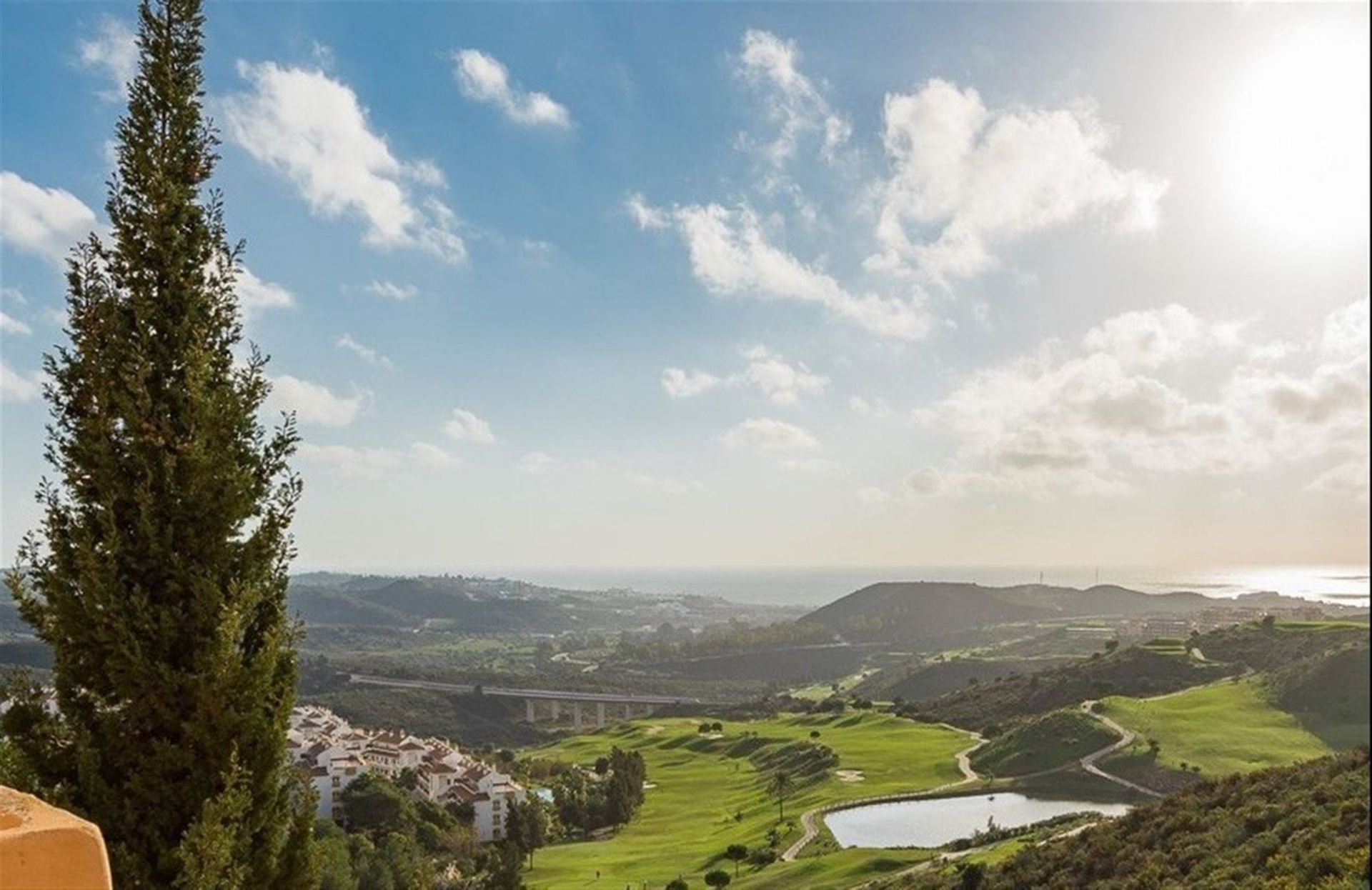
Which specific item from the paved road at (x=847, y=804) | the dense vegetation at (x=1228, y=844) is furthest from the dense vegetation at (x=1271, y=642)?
the dense vegetation at (x=1228, y=844)

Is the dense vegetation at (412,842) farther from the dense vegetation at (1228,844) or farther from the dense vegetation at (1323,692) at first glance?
the dense vegetation at (1323,692)

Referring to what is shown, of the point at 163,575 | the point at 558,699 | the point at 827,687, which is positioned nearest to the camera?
the point at 163,575

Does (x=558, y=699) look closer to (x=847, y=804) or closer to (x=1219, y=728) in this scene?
(x=847, y=804)

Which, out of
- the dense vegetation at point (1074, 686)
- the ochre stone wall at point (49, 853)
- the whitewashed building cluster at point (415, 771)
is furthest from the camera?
the dense vegetation at point (1074, 686)

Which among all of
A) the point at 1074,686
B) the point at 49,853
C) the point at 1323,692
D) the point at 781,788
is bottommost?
the point at 781,788

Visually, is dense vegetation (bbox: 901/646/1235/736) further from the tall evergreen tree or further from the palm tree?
the tall evergreen tree

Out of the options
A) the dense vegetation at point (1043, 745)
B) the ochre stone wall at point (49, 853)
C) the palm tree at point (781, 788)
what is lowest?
the palm tree at point (781, 788)

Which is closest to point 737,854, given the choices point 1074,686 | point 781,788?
point 781,788
